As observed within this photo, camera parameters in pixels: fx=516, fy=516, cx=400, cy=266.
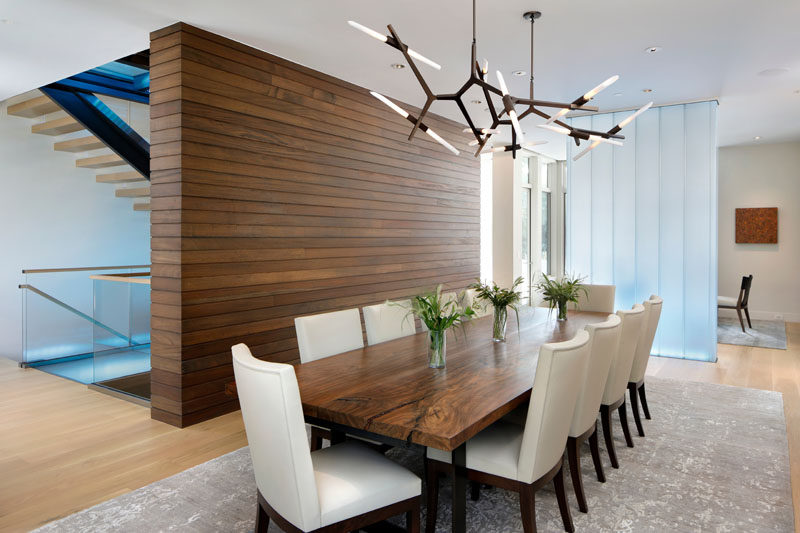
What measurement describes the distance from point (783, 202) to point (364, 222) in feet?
24.0

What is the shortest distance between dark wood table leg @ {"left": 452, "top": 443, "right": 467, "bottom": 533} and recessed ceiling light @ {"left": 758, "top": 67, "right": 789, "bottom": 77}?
189 inches

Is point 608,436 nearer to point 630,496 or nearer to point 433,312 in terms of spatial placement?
point 630,496

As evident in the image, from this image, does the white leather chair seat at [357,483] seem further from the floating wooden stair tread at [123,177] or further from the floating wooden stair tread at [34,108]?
the floating wooden stair tread at [34,108]

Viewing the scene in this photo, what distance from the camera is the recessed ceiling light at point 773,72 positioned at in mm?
4691

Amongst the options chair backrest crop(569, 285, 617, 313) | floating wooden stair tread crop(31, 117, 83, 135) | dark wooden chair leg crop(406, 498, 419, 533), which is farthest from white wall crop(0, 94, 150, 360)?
dark wooden chair leg crop(406, 498, 419, 533)

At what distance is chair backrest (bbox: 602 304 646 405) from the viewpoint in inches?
114

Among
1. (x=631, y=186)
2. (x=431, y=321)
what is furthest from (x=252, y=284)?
(x=631, y=186)

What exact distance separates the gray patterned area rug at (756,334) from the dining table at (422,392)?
493 centimetres

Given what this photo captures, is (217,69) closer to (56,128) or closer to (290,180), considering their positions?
(290,180)

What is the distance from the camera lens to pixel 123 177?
590 cm

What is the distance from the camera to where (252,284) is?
4.07 m

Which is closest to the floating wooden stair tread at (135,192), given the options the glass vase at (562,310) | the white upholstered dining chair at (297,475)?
the glass vase at (562,310)

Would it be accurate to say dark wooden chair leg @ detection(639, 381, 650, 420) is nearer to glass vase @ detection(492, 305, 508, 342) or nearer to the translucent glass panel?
glass vase @ detection(492, 305, 508, 342)

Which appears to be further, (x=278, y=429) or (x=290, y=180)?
(x=290, y=180)
